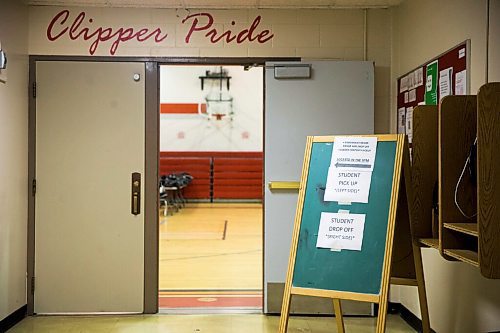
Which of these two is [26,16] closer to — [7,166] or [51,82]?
[51,82]

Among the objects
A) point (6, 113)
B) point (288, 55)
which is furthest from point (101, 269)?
point (288, 55)

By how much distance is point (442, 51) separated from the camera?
149 inches

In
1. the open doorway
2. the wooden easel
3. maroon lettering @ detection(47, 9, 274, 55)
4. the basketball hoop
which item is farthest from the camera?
the basketball hoop

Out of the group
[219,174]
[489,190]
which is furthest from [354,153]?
[219,174]

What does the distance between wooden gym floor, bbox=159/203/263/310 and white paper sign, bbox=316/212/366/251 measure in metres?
1.81

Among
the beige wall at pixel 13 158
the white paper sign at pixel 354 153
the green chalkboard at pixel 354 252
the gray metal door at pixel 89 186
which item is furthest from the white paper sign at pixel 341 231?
the beige wall at pixel 13 158

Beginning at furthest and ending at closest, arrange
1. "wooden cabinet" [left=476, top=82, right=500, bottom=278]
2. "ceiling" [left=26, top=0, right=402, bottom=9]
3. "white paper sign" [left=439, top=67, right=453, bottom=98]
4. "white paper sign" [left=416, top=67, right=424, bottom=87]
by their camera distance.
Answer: "ceiling" [left=26, top=0, right=402, bottom=9] → "white paper sign" [left=416, top=67, right=424, bottom=87] → "white paper sign" [left=439, top=67, right=453, bottom=98] → "wooden cabinet" [left=476, top=82, right=500, bottom=278]

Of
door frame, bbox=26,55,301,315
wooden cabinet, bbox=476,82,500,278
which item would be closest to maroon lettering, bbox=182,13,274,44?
door frame, bbox=26,55,301,315

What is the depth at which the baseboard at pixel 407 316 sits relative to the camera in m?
4.23

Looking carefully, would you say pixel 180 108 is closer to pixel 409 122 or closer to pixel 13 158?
pixel 13 158

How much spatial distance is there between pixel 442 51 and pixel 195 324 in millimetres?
2675

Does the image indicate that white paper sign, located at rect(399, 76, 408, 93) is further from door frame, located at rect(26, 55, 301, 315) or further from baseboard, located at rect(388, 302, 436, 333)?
baseboard, located at rect(388, 302, 436, 333)

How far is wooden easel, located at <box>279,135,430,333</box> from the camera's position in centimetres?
308

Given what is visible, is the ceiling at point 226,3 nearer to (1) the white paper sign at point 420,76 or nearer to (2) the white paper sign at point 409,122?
(1) the white paper sign at point 420,76
